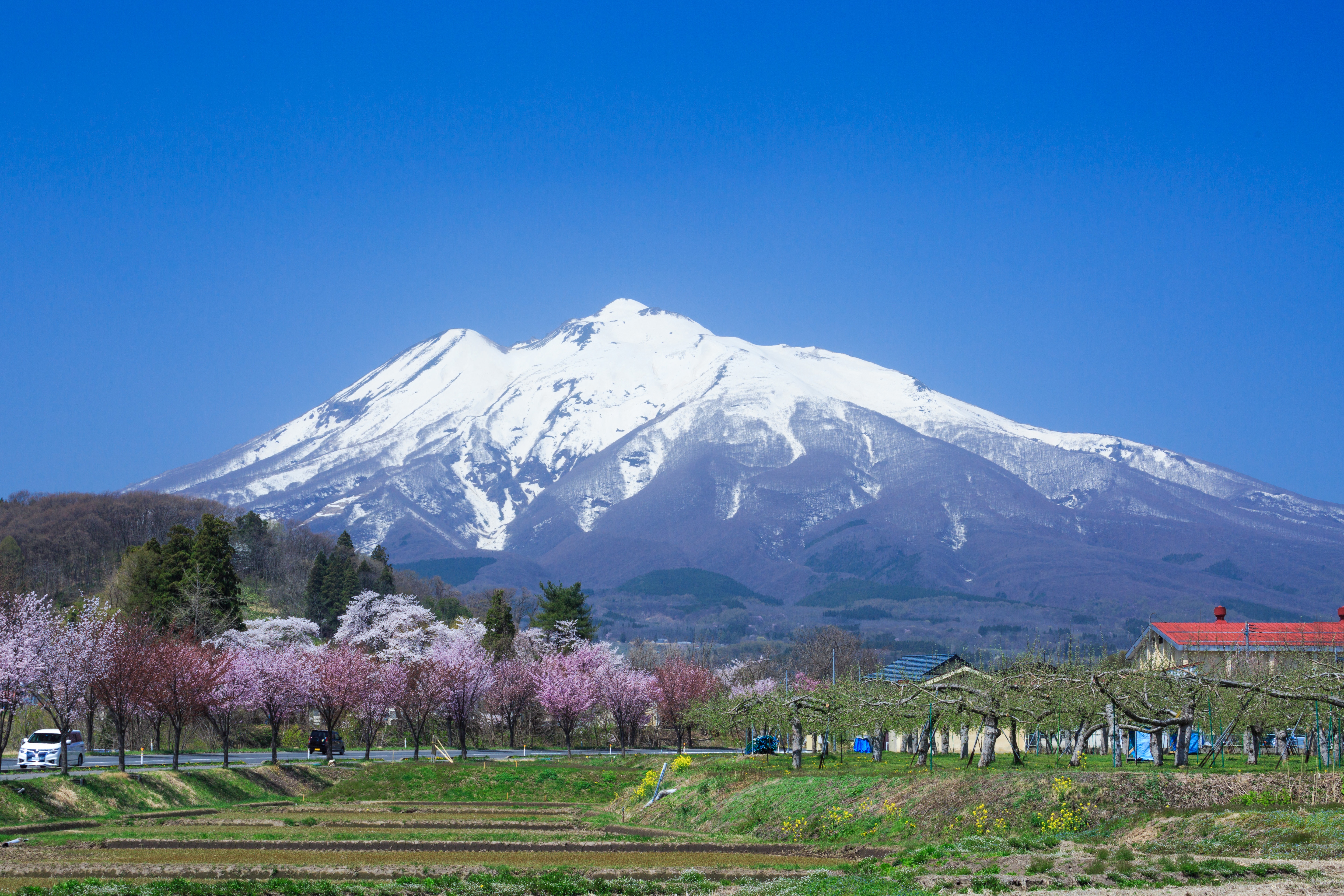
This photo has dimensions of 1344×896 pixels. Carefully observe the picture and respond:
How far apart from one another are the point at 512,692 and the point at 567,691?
22.4 feet

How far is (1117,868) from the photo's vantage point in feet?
78.4

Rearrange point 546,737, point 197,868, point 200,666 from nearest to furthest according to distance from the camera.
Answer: point 197,868 → point 200,666 → point 546,737

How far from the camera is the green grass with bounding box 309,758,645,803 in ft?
173

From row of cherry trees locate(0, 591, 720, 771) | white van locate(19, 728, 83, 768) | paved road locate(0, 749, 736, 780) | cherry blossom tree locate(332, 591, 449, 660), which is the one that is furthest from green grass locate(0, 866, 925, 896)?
cherry blossom tree locate(332, 591, 449, 660)

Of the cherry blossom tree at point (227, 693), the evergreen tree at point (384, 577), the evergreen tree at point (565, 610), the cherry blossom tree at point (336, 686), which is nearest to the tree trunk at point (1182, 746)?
the cherry blossom tree at point (227, 693)

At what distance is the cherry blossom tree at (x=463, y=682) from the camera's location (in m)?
71.1

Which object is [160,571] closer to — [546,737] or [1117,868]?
[546,737]

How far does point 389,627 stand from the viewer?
325ft

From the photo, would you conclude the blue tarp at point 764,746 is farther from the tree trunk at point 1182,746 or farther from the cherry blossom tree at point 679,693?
the tree trunk at point 1182,746

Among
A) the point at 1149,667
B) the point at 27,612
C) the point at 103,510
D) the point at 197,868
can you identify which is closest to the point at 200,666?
the point at 27,612

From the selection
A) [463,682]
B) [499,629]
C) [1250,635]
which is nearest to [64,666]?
[463,682]

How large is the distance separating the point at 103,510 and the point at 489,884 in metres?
142

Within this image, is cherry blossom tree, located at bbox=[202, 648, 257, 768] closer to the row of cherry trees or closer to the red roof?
the row of cherry trees

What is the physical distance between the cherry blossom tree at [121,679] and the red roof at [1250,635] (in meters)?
49.4
